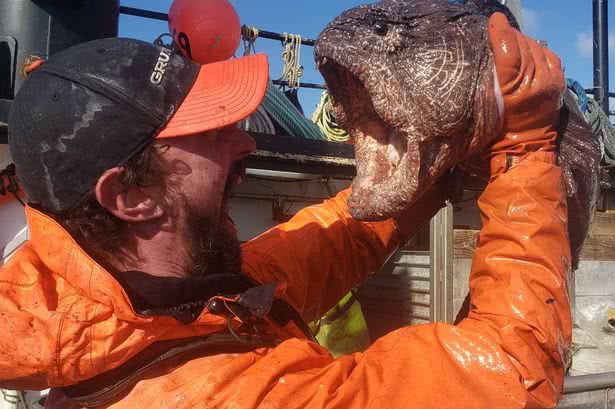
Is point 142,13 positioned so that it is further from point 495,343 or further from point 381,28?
point 495,343

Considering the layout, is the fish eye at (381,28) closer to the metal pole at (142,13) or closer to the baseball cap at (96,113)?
the baseball cap at (96,113)

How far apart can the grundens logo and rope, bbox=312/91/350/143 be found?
297 cm

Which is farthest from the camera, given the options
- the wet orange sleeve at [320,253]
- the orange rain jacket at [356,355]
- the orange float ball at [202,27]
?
the orange float ball at [202,27]

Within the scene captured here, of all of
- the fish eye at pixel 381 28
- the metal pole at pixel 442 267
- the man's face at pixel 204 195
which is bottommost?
the metal pole at pixel 442 267

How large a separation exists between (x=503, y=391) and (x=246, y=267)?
3.18ft

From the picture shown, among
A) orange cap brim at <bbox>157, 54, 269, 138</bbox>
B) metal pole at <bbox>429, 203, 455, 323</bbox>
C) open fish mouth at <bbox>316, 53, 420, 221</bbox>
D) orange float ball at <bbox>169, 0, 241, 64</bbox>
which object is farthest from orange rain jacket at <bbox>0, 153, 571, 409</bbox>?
metal pole at <bbox>429, 203, 455, 323</bbox>

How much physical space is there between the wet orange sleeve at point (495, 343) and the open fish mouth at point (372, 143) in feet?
0.80

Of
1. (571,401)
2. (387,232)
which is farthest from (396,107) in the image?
(571,401)

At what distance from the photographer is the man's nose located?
1736mm

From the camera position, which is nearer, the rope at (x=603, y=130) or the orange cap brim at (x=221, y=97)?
the orange cap brim at (x=221, y=97)

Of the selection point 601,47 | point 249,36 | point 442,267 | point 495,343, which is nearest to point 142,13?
point 249,36

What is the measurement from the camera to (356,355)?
1565 millimetres

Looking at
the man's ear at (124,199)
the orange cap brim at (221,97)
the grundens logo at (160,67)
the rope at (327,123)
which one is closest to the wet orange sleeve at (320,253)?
the man's ear at (124,199)

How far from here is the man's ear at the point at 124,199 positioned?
148 centimetres
